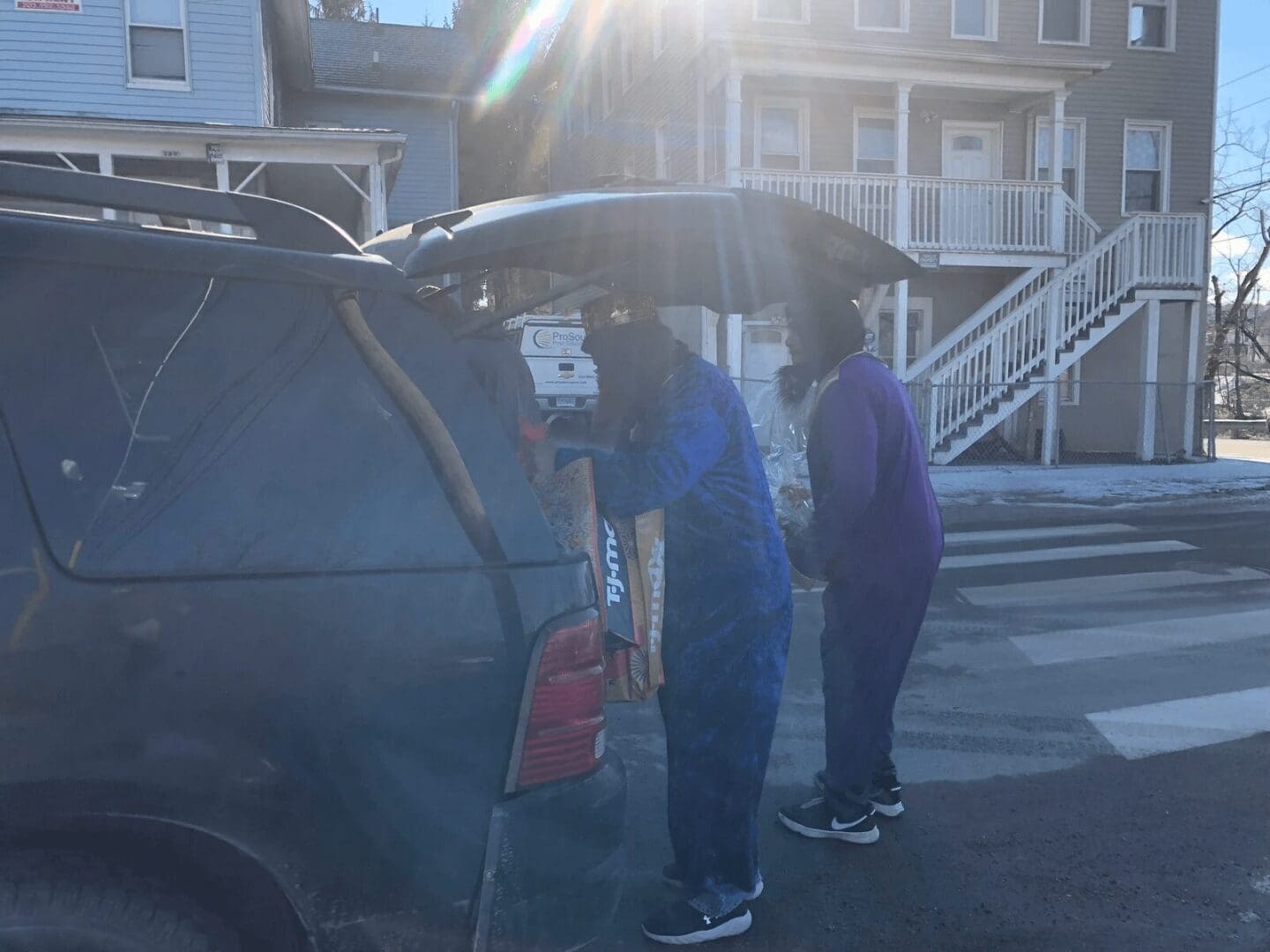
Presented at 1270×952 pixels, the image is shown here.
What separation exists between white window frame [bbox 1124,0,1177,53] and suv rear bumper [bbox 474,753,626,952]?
21.7 meters

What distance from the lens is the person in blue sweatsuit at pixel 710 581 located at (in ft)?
10.2

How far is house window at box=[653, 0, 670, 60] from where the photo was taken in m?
20.8

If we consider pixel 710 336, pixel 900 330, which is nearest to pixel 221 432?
pixel 900 330

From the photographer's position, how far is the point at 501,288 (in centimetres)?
732

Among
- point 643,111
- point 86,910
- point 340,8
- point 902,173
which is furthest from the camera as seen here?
point 340,8

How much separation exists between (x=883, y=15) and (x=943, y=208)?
3.80 m

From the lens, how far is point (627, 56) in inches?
945

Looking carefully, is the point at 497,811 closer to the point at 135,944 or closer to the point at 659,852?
the point at 135,944

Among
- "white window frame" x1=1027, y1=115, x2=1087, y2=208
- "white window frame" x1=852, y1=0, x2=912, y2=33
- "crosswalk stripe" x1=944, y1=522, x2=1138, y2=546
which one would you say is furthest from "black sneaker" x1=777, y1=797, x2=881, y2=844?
"white window frame" x1=1027, y1=115, x2=1087, y2=208

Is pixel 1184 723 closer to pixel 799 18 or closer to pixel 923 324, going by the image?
pixel 923 324

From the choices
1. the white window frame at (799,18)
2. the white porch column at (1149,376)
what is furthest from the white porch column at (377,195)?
the white porch column at (1149,376)

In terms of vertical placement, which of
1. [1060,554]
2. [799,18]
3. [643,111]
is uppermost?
[799,18]

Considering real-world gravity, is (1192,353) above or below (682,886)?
above

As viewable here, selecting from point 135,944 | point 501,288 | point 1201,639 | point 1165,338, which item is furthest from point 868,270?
point 1165,338
